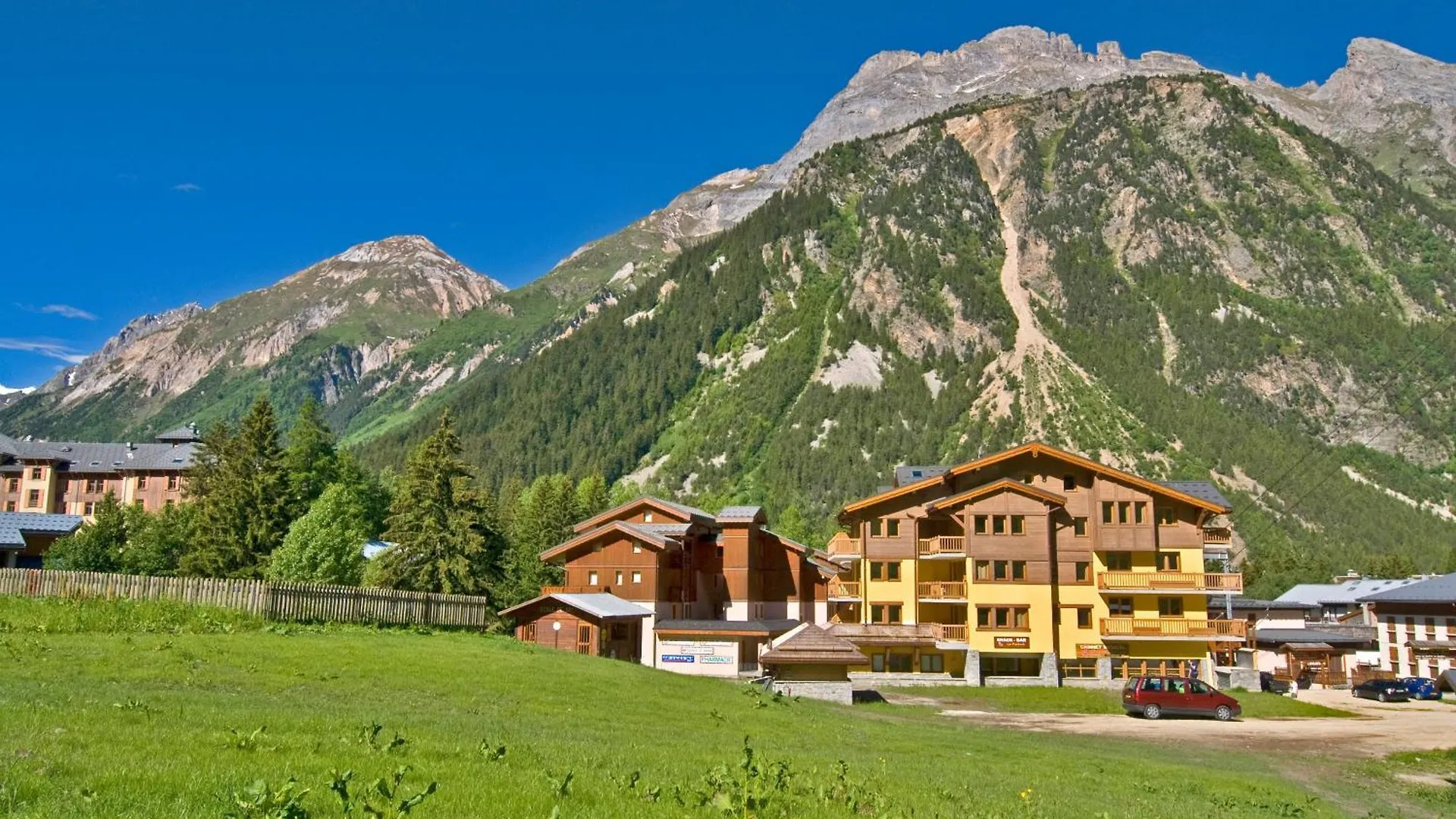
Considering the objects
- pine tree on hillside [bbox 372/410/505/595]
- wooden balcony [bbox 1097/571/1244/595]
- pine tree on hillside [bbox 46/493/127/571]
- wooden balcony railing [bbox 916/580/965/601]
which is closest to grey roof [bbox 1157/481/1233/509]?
wooden balcony [bbox 1097/571/1244/595]

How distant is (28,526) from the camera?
91.5 meters

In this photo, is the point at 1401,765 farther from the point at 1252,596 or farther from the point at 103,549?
the point at 1252,596

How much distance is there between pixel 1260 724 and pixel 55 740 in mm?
44452

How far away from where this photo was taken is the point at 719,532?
8000 centimetres

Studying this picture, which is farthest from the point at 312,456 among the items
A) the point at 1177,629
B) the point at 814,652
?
the point at 1177,629

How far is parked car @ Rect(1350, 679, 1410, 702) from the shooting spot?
202 ft

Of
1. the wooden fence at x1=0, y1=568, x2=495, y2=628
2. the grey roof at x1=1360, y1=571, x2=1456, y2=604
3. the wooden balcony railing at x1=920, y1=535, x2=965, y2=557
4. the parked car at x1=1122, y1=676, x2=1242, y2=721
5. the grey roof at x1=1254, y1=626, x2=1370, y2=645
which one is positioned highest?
the wooden balcony railing at x1=920, y1=535, x2=965, y2=557

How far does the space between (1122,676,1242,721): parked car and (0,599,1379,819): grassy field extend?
38.4 ft

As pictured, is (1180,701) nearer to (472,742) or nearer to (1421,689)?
(1421,689)

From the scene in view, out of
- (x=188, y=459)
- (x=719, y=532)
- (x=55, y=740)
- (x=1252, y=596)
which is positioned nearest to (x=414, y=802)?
(x=55, y=740)

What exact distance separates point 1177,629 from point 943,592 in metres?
13.6

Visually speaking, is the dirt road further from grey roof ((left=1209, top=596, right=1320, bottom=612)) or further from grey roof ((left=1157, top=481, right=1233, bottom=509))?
grey roof ((left=1209, top=596, right=1320, bottom=612))

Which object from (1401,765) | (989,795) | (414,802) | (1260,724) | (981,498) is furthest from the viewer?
(981,498)

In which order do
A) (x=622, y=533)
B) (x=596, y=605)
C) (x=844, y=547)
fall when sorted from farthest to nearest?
(x=844, y=547) → (x=622, y=533) → (x=596, y=605)
